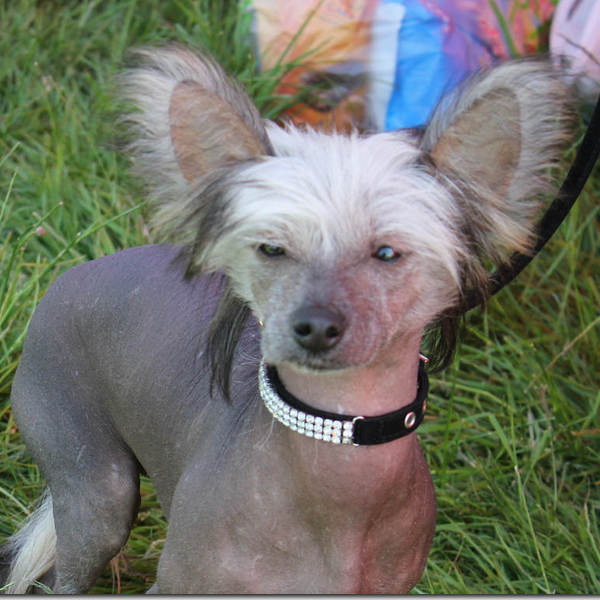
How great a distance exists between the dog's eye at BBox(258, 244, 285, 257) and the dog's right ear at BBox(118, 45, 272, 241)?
0.49ft

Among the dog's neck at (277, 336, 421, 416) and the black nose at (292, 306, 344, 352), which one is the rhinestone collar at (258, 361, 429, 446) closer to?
the dog's neck at (277, 336, 421, 416)

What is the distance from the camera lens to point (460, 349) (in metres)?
3.07

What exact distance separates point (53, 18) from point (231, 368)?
269 cm

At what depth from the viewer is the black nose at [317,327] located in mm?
1483

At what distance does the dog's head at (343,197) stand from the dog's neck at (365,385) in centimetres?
5

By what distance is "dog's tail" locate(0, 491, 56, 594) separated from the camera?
2.29m

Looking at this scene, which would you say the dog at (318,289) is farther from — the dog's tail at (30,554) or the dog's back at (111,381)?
the dog's tail at (30,554)

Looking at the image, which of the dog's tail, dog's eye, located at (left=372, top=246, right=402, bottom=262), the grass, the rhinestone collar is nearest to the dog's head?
dog's eye, located at (left=372, top=246, right=402, bottom=262)

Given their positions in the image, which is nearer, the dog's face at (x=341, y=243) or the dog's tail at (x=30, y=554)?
the dog's face at (x=341, y=243)

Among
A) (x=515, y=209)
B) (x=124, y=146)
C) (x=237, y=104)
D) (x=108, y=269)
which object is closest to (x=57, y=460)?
(x=108, y=269)

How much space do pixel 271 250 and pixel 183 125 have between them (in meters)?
0.26

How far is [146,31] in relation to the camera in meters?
3.94

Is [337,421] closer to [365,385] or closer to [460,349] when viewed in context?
[365,385]

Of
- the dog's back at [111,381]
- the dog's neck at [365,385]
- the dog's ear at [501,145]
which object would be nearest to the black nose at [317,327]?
the dog's neck at [365,385]
